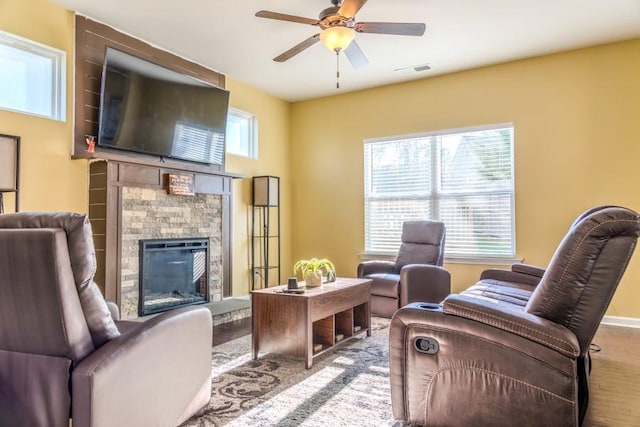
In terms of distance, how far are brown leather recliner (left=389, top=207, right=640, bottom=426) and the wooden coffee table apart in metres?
0.91

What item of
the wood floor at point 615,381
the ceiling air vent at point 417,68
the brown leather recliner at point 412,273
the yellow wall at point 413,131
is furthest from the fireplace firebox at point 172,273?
the wood floor at point 615,381

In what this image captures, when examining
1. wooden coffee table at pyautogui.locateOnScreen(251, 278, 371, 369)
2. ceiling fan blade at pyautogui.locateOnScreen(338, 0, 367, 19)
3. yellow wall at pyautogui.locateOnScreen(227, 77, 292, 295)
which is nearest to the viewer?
ceiling fan blade at pyautogui.locateOnScreen(338, 0, 367, 19)

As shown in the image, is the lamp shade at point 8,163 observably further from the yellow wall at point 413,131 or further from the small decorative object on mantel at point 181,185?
the small decorative object on mantel at point 181,185

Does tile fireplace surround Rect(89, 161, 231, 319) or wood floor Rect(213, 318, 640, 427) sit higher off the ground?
tile fireplace surround Rect(89, 161, 231, 319)

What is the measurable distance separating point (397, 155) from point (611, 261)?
3947 millimetres

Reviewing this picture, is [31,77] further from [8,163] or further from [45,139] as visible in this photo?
[8,163]

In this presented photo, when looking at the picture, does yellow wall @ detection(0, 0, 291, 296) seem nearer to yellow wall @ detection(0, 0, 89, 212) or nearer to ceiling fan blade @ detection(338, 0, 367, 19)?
yellow wall @ detection(0, 0, 89, 212)

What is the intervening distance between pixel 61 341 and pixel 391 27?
9.26 feet

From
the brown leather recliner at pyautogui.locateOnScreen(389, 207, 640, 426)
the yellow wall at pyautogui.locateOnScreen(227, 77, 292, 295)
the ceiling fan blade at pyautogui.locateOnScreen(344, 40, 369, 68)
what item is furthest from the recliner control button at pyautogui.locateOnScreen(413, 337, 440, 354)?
the yellow wall at pyautogui.locateOnScreen(227, 77, 292, 295)

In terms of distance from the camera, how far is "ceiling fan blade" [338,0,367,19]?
108 inches

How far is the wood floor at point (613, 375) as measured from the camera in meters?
2.21

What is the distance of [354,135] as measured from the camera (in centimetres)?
591

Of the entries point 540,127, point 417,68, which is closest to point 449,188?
point 540,127

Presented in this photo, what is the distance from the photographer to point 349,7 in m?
2.79
